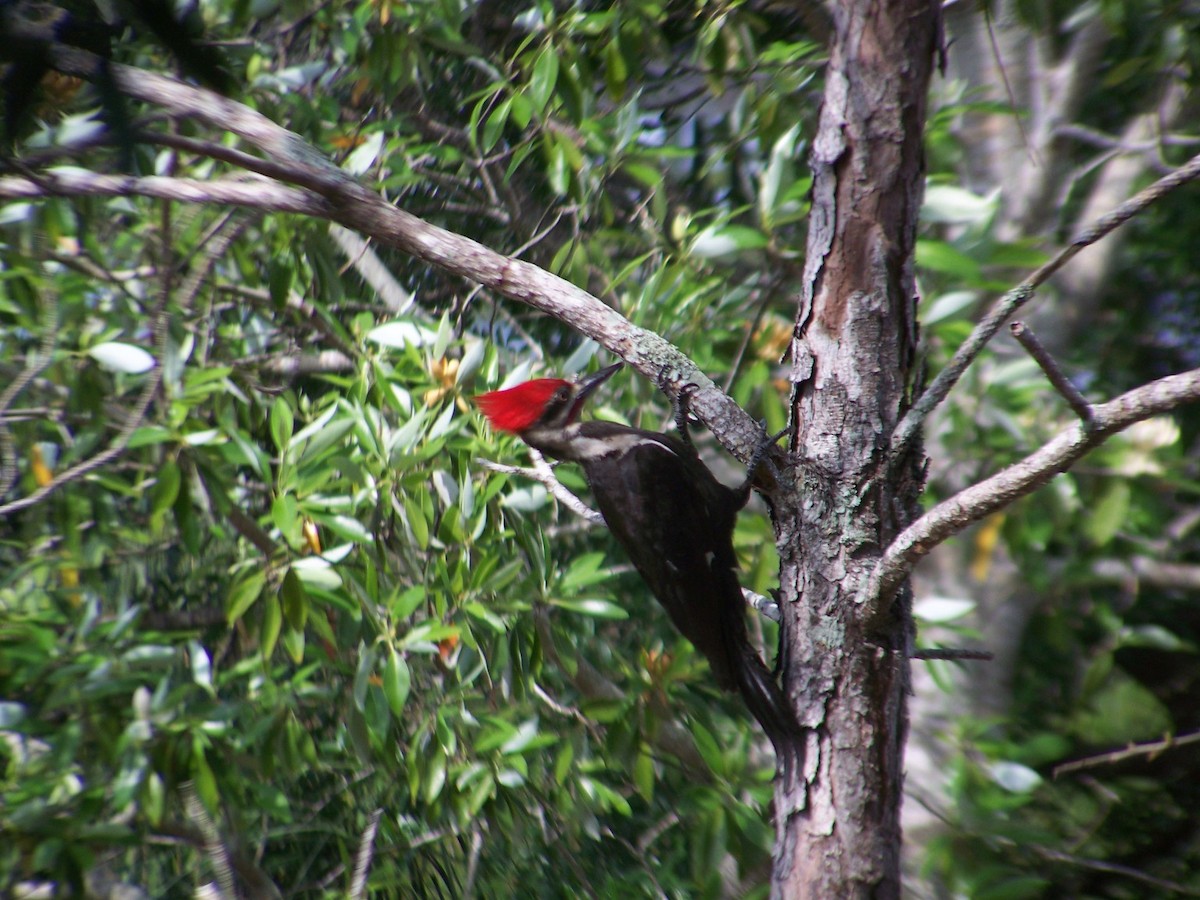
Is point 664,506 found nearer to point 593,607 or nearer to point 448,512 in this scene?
point 593,607

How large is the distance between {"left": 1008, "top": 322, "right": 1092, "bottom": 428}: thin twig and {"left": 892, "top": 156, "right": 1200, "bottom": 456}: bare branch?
0.32 feet

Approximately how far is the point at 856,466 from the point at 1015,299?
32 centimetres

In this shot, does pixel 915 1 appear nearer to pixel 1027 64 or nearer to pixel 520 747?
pixel 520 747

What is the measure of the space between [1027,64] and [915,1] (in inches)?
84.8

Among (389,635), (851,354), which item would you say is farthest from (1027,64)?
(389,635)

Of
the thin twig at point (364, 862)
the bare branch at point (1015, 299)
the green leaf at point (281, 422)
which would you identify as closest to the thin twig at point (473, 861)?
the thin twig at point (364, 862)

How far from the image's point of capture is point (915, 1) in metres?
1.30

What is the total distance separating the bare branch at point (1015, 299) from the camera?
1.04m

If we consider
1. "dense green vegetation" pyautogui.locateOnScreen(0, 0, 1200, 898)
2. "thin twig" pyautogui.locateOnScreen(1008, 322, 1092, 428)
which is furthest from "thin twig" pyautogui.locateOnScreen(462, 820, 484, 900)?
"thin twig" pyautogui.locateOnScreen(1008, 322, 1092, 428)

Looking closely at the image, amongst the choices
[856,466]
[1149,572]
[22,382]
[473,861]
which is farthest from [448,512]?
[1149,572]

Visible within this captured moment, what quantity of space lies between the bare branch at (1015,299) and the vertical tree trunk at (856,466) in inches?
2.2

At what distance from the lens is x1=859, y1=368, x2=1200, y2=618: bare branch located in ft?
3.24

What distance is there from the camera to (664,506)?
6.79ft

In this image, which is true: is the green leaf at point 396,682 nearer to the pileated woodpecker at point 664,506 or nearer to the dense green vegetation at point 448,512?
the dense green vegetation at point 448,512
